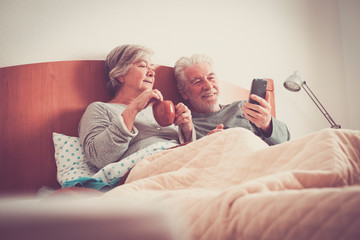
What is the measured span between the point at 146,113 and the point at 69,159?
1.50 feet

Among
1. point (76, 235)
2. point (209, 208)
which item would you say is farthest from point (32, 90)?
point (76, 235)

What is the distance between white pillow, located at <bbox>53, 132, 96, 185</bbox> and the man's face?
73 centimetres

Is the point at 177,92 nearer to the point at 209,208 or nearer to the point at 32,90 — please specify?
the point at 32,90

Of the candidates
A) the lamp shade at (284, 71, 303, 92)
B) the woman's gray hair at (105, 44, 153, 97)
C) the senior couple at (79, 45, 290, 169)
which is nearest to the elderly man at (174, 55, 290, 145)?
the senior couple at (79, 45, 290, 169)

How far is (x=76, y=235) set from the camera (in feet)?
0.54

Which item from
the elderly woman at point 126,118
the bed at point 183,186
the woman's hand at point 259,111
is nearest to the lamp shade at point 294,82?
the woman's hand at point 259,111

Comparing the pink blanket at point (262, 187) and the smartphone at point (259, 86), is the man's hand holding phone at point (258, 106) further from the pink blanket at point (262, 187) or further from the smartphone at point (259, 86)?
the pink blanket at point (262, 187)

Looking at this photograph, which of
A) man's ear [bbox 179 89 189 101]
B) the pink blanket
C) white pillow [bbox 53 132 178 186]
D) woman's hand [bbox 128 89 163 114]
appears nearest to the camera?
the pink blanket

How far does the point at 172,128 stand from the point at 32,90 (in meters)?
0.67

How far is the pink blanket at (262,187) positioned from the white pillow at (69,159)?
450mm

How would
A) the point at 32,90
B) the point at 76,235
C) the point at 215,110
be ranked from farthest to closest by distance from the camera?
the point at 215,110
the point at 32,90
the point at 76,235

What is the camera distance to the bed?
18cm

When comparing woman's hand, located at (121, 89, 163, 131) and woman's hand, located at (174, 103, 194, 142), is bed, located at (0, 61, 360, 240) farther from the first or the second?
woman's hand, located at (174, 103, 194, 142)

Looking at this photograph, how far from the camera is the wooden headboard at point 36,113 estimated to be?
128 cm
